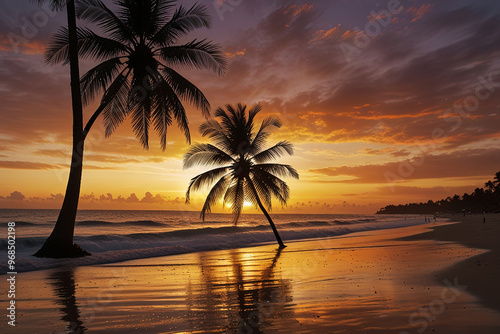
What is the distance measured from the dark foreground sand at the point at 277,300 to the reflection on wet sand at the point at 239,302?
0.02 metres

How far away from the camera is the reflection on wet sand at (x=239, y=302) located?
5.24 meters

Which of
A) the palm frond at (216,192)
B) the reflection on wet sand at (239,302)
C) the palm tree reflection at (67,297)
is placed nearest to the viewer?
the reflection on wet sand at (239,302)

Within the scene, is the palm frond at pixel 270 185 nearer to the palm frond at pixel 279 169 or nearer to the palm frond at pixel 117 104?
the palm frond at pixel 279 169

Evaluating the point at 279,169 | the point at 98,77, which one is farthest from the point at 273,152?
the point at 98,77

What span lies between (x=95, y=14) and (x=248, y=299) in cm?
1543

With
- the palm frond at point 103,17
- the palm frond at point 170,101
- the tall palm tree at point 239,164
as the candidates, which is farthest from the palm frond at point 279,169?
the palm frond at point 103,17

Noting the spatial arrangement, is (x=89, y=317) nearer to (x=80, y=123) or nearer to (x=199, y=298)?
(x=199, y=298)

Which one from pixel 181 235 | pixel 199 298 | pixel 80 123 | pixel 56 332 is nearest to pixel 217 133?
pixel 80 123

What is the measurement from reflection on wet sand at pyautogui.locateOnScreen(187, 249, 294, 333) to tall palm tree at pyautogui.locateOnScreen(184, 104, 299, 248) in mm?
11927

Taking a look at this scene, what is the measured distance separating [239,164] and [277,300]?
16.0 m

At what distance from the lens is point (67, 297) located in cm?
774

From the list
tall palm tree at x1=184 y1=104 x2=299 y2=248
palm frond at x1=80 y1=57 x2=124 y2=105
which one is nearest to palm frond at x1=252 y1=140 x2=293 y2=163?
tall palm tree at x1=184 y1=104 x2=299 y2=248

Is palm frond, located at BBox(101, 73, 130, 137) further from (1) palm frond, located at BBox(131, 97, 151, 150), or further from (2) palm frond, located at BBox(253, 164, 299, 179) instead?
(2) palm frond, located at BBox(253, 164, 299, 179)

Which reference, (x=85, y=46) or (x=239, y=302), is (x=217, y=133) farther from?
(x=239, y=302)
